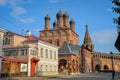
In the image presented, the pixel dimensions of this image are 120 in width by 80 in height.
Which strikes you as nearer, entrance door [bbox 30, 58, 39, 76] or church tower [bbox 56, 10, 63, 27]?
entrance door [bbox 30, 58, 39, 76]

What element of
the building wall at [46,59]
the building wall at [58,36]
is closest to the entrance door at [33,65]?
the building wall at [46,59]

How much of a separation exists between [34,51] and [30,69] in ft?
11.5

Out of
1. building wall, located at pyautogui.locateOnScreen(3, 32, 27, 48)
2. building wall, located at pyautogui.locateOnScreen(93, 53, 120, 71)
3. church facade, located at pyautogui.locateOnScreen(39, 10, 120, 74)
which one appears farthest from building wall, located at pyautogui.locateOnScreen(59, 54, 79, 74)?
building wall, located at pyautogui.locateOnScreen(93, 53, 120, 71)

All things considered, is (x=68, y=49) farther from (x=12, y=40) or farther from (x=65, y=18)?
(x=12, y=40)

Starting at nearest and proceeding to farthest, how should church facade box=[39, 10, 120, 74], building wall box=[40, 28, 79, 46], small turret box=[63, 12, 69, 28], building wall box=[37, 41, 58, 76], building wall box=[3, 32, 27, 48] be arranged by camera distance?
1. building wall box=[3, 32, 27, 48]
2. building wall box=[37, 41, 58, 76]
3. church facade box=[39, 10, 120, 74]
4. building wall box=[40, 28, 79, 46]
5. small turret box=[63, 12, 69, 28]

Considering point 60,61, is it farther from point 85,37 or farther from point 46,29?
point 85,37

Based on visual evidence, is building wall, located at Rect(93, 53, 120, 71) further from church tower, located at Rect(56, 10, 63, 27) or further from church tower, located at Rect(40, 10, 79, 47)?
church tower, located at Rect(56, 10, 63, 27)

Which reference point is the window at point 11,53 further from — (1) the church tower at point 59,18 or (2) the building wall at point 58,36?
(1) the church tower at point 59,18

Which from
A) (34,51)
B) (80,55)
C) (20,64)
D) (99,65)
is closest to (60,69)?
(80,55)

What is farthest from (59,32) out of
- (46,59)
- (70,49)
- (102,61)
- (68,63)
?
(46,59)

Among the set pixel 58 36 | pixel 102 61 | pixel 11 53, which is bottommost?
pixel 102 61

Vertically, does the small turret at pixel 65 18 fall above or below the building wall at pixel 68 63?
above

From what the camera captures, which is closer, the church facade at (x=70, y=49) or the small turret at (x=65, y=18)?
the church facade at (x=70, y=49)

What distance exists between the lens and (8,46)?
133ft
